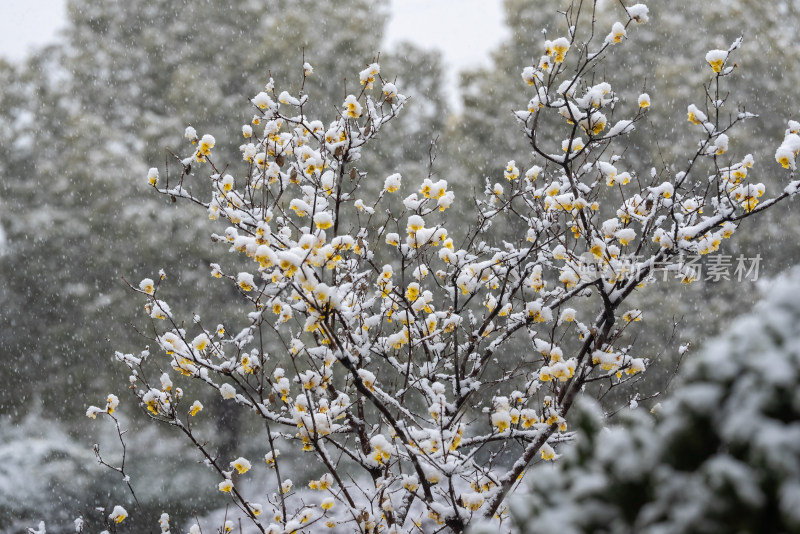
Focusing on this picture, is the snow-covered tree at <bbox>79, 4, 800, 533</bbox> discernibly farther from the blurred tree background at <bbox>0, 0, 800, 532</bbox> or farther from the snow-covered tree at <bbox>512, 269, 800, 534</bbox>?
the blurred tree background at <bbox>0, 0, 800, 532</bbox>

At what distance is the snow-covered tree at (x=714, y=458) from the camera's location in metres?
0.73

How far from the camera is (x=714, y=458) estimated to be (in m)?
0.81

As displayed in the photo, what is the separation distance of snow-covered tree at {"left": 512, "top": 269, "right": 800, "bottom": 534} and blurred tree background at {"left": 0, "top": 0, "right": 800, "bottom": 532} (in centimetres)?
648

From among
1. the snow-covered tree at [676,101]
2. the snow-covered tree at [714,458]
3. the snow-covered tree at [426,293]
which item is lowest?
the snow-covered tree at [714,458]

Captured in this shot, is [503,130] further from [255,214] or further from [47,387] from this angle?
[47,387]

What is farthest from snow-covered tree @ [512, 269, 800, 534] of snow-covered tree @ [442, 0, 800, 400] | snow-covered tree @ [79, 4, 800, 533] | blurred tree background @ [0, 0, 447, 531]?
blurred tree background @ [0, 0, 447, 531]

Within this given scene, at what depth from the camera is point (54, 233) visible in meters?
7.32

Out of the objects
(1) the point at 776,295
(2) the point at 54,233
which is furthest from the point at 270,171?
(2) the point at 54,233

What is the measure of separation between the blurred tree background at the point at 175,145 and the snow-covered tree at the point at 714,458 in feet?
21.2

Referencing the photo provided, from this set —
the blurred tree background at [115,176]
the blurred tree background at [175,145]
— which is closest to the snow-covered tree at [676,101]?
the blurred tree background at [175,145]

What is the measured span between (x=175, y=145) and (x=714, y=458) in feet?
25.0

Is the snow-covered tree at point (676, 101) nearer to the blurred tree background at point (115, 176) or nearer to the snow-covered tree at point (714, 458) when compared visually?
the blurred tree background at point (115, 176)

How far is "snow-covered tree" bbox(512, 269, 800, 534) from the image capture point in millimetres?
726

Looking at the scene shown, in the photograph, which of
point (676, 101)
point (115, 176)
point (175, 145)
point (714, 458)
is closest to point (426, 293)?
point (714, 458)
